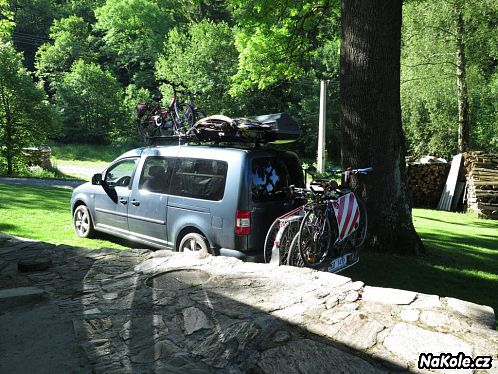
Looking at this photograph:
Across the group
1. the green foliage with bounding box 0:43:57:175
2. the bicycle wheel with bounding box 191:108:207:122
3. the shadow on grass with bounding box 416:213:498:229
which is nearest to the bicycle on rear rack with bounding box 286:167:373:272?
the bicycle wheel with bounding box 191:108:207:122

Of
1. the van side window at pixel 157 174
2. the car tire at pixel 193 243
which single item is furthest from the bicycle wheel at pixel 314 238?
the van side window at pixel 157 174

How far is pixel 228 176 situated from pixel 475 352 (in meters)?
3.78

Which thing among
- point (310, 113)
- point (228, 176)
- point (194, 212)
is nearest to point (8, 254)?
point (194, 212)

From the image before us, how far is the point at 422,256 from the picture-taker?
726 cm

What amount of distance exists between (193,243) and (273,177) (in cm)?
149

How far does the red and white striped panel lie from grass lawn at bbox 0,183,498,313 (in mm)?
816

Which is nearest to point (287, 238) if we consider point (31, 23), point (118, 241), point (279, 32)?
point (118, 241)

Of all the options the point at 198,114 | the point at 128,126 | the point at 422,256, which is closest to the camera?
the point at 422,256

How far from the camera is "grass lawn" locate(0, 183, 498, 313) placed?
618cm

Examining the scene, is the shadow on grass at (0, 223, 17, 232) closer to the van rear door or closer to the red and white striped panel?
the van rear door

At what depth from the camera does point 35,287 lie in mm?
4281

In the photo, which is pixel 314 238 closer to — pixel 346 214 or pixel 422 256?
pixel 346 214

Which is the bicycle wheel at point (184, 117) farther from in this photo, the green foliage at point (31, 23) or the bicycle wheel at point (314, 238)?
the green foliage at point (31, 23)

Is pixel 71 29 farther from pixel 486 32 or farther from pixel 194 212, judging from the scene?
pixel 194 212
